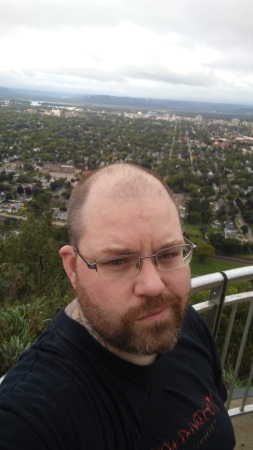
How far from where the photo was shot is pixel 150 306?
112cm

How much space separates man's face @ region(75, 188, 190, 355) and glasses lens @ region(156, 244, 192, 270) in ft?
0.05

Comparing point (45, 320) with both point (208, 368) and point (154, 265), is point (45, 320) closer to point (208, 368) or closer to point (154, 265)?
point (208, 368)

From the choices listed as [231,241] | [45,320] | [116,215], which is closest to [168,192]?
[116,215]

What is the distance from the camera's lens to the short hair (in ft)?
4.05

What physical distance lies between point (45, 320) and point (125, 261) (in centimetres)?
204

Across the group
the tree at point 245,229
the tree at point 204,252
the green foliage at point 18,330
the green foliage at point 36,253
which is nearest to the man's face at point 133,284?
the green foliage at point 18,330

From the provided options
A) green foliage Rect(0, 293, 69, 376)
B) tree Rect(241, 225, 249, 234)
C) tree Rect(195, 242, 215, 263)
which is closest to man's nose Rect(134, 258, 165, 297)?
green foliage Rect(0, 293, 69, 376)

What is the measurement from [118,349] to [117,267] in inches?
9.2

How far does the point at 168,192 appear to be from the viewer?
138cm

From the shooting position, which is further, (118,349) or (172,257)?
(172,257)

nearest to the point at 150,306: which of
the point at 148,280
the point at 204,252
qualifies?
the point at 148,280

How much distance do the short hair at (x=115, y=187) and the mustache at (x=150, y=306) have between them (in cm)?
29

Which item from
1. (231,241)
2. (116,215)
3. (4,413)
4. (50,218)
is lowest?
(231,241)

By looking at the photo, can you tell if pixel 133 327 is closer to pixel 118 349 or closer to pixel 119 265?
pixel 118 349
